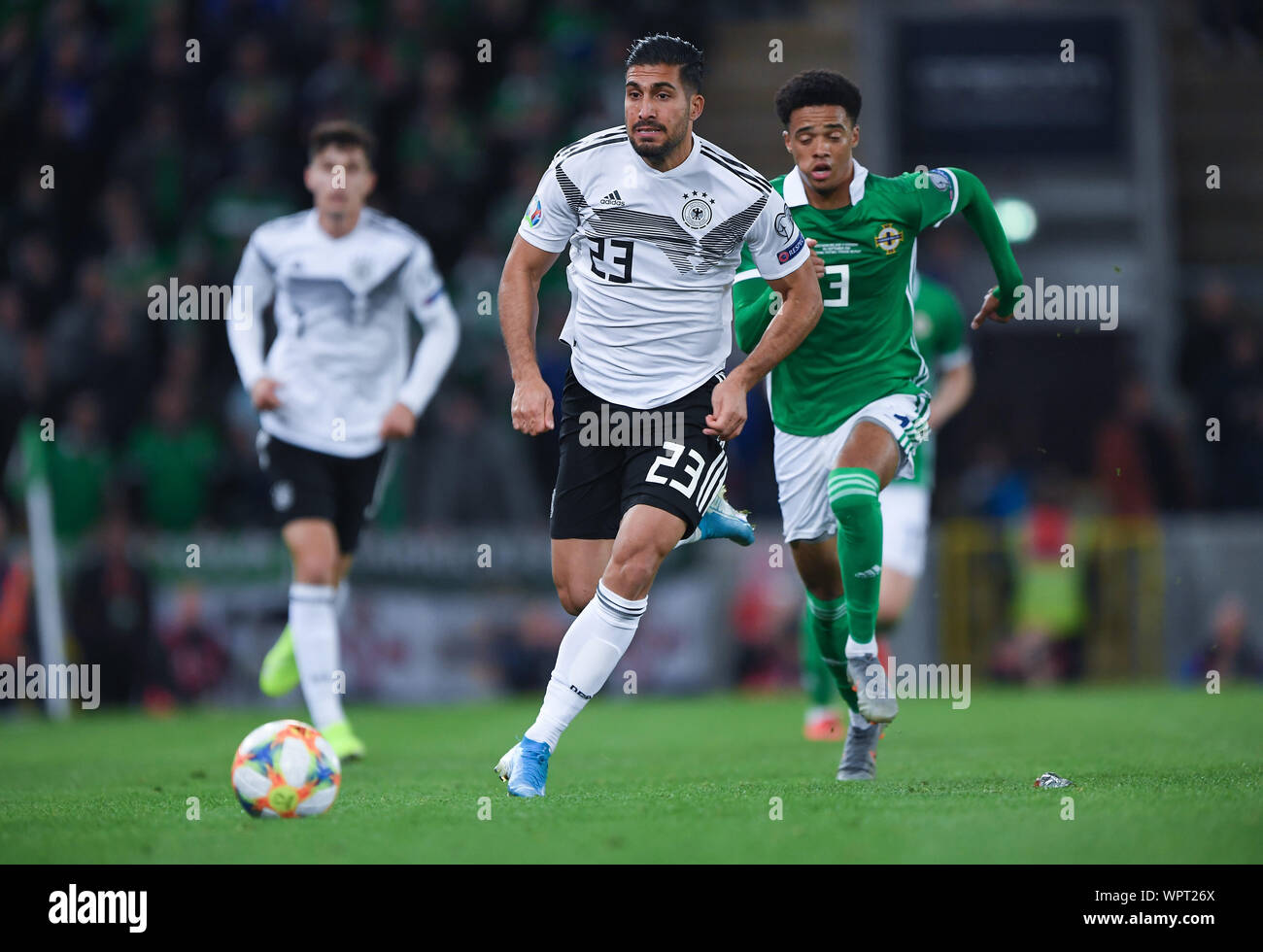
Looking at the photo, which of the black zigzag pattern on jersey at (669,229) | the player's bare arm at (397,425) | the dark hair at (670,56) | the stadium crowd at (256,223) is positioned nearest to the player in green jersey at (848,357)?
the black zigzag pattern on jersey at (669,229)

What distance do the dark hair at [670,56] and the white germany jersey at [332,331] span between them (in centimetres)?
308

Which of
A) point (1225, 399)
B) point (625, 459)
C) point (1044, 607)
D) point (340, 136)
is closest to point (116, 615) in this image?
point (340, 136)

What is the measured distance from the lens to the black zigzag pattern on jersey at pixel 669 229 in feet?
22.7

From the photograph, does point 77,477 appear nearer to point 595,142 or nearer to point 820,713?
point 820,713

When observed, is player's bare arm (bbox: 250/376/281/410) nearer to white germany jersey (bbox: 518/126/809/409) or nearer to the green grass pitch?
the green grass pitch

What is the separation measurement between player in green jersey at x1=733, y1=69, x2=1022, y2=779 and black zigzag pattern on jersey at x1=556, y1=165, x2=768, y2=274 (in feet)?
2.28

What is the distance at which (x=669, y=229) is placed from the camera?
692 centimetres

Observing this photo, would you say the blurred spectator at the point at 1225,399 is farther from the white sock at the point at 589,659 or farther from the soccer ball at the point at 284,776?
the soccer ball at the point at 284,776

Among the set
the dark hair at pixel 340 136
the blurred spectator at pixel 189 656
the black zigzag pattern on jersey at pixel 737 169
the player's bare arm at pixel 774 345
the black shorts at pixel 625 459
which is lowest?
the blurred spectator at pixel 189 656

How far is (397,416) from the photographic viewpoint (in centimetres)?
924

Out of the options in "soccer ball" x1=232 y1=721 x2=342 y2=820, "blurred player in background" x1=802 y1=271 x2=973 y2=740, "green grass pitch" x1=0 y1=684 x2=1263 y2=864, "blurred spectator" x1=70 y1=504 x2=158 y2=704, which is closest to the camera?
"green grass pitch" x1=0 y1=684 x2=1263 y2=864

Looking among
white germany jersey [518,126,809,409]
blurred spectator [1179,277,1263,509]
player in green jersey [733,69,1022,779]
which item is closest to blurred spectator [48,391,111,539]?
player in green jersey [733,69,1022,779]

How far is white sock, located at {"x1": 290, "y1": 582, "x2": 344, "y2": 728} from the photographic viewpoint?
29.6 feet
